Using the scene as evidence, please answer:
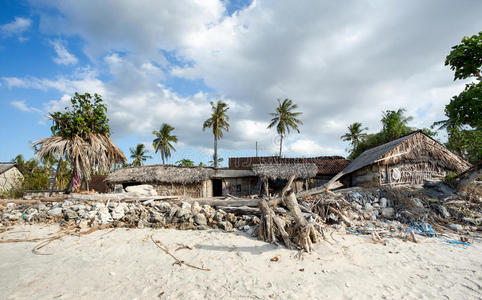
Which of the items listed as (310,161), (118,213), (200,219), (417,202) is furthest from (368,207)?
(310,161)

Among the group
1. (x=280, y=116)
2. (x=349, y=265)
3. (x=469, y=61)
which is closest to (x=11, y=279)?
(x=349, y=265)

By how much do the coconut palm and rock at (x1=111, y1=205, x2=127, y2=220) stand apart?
183 inches

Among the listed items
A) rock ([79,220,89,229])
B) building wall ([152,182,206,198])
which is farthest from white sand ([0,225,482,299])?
building wall ([152,182,206,198])

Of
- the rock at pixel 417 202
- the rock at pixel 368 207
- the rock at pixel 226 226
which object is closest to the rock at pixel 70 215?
the rock at pixel 226 226

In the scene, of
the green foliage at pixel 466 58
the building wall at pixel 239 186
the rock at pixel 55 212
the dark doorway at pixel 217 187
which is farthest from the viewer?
the dark doorway at pixel 217 187

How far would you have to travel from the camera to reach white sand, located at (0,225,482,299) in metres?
3.49

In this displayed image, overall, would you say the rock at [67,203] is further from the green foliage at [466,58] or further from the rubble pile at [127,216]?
the green foliage at [466,58]

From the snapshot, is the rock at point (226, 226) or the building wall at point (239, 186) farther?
the building wall at point (239, 186)

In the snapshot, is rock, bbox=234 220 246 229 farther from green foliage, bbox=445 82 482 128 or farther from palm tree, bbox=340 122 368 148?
palm tree, bbox=340 122 368 148

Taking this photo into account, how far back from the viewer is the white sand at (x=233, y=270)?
11.4ft

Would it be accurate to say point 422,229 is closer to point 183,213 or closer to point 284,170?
point 183,213

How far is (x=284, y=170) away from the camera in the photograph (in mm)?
15695

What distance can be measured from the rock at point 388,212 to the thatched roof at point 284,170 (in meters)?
7.25

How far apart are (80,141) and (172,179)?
6857 millimetres
